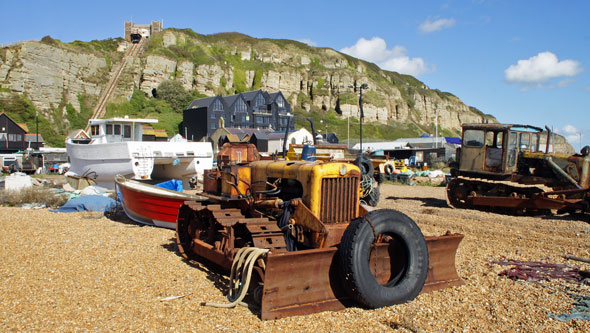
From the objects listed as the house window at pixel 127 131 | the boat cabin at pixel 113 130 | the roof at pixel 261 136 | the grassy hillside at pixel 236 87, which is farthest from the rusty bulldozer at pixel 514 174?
the grassy hillside at pixel 236 87

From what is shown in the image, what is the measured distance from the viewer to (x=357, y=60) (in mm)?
120438

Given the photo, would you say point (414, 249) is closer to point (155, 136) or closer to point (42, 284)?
point (42, 284)

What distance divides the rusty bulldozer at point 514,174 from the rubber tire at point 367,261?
884cm

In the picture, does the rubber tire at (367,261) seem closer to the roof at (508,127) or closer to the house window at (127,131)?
the roof at (508,127)

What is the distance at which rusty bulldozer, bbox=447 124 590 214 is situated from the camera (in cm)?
1232

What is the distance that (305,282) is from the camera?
4.93 meters

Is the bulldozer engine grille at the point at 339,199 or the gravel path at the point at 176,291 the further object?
the bulldozer engine grille at the point at 339,199

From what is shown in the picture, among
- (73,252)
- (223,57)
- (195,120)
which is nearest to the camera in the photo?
(73,252)

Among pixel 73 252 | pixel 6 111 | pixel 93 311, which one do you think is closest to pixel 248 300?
pixel 93 311

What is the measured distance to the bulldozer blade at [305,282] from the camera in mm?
4738

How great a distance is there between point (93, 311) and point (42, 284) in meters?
1.56

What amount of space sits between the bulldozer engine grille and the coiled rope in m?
1.00

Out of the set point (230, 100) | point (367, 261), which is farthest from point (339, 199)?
point (230, 100)

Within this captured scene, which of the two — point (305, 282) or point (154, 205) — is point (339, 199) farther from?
point (154, 205)
